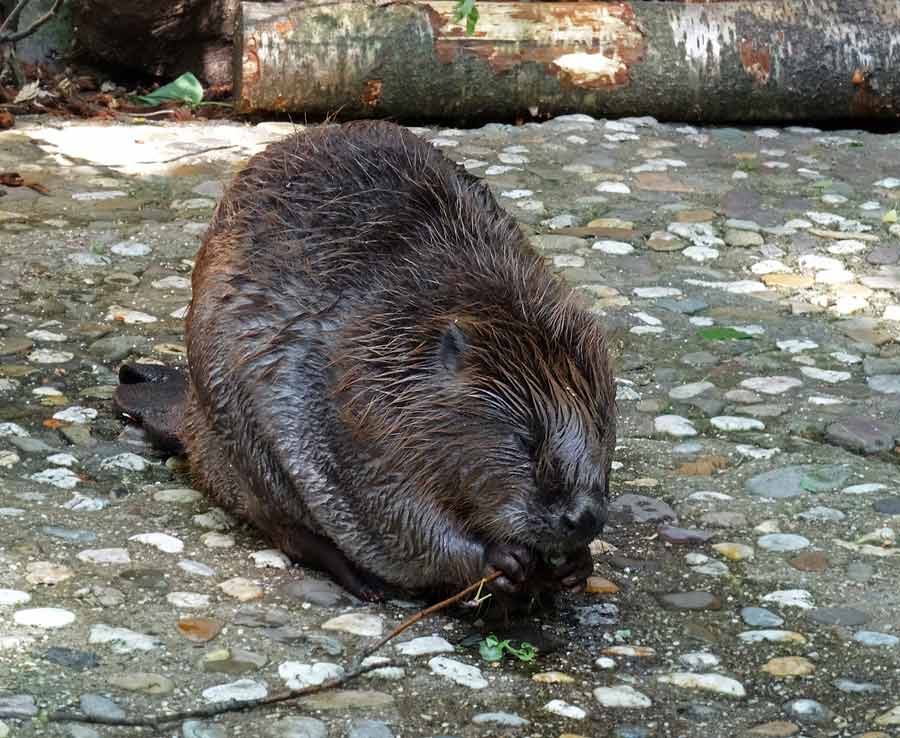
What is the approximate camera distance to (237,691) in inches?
140

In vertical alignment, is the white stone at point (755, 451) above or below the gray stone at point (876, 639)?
above

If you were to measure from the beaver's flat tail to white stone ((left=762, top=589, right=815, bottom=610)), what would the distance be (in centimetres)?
182

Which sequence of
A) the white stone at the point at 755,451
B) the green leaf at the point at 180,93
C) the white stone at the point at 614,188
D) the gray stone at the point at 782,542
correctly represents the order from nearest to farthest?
the gray stone at the point at 782,542, the white stone at the point at 755,451, the white stone at the point at 614,188, the green leaf at the point at 180,93

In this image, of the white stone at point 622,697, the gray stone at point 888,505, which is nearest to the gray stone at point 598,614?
the white stone at point 622,697

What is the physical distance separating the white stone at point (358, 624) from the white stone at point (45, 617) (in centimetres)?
63

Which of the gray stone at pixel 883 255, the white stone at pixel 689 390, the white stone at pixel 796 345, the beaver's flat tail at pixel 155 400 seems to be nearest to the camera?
the beaver's flat tail at pixel 155 400

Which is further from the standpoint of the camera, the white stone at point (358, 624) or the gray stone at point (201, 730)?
the white stone at point (358, 624)

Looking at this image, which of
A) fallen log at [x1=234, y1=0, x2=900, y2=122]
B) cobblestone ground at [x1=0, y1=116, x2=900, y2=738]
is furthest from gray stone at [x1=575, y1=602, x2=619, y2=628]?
fallen log at [x1=234, y1=0, x2=900, y2=122]

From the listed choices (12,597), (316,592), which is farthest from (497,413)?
(12,597)

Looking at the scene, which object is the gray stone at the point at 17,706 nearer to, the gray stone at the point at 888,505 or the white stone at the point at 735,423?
the gray stone at the point at 888,505

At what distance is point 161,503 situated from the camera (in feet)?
15.3

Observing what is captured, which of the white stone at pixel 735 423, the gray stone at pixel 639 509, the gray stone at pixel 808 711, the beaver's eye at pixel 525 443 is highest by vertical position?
the beaver's eye at pixel 525 443

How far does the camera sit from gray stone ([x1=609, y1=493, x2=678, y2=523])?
4.68 metres

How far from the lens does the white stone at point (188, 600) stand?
399cm
